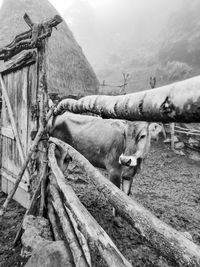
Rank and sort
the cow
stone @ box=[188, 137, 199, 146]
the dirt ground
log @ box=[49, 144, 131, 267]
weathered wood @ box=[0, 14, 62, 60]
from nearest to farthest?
log @ box=[49, 144, 131, 267]
weathered wood @ box=[0, 14, 62, 60]
the dirt ground
the cow
stone @ box=[188, 137, 199, 146]

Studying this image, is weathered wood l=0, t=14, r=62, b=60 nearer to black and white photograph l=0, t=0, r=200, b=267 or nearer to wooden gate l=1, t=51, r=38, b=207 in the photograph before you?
black and white photograph l=0, t=0, r=200, b=267

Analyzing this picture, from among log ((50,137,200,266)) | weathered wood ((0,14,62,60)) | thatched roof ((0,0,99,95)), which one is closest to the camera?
log ((50,137,200,266))

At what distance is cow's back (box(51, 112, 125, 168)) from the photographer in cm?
434

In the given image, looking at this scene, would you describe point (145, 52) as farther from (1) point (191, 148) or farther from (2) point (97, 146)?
(2) point (97, 146)

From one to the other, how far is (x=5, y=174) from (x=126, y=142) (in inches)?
114

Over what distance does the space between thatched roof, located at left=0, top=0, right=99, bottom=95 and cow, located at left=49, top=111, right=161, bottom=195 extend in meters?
6.98

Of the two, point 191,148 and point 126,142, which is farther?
point 191,148

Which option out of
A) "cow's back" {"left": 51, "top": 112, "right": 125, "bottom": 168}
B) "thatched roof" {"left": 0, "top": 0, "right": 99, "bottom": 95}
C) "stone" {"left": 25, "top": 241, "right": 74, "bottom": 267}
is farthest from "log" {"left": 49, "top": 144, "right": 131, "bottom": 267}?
"thatched roof" {"left": 0, "top": 0, "right": 99, "bottom": 95}

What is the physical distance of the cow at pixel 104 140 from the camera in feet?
13.0

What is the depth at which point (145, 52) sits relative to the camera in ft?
139

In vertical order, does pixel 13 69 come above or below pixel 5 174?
above

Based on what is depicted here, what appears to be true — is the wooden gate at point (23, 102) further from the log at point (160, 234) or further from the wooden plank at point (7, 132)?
the log at point (160, 234)

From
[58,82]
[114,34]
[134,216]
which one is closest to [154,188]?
[134,216]

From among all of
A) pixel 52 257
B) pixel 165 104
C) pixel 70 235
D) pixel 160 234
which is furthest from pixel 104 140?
pixel 165 104
